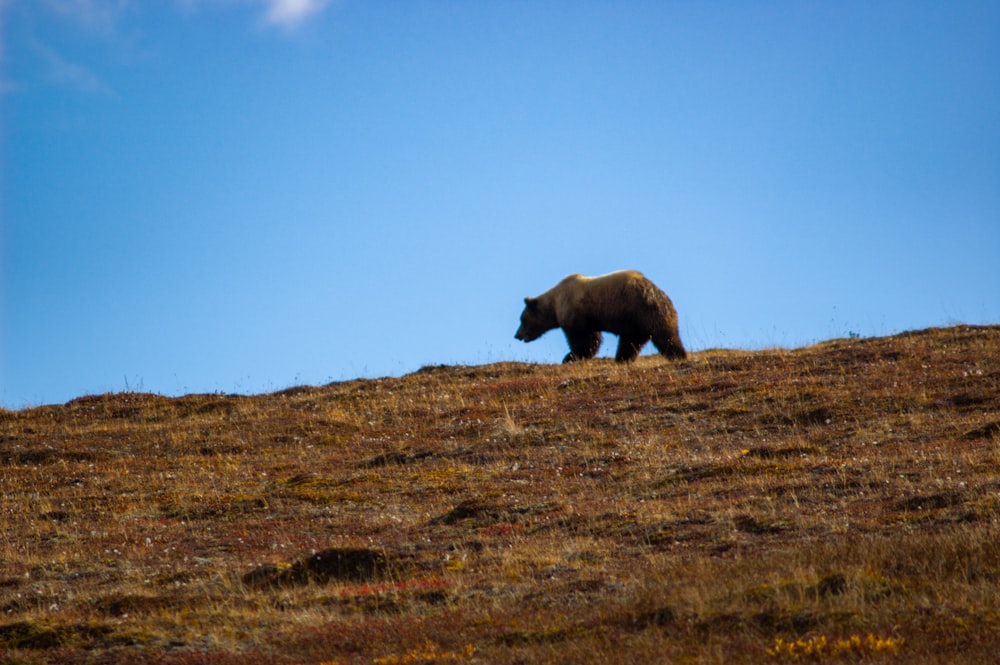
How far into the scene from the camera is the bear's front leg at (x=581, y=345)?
32625 mm

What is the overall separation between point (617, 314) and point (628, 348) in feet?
3.20

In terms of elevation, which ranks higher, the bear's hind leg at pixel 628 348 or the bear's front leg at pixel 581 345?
the bear's front leg at pixel 581 345

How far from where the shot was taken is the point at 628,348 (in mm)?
30406

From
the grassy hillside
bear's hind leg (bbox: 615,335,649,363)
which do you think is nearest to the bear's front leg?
bear's hind leg (bbox: 615,335,649,363)

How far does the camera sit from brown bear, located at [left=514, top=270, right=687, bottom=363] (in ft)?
96.0

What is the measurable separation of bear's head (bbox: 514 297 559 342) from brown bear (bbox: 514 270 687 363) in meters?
1.42

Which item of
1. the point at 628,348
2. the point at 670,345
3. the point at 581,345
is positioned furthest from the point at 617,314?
the point at 581,345

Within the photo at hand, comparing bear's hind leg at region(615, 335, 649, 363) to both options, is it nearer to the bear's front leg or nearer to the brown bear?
the brown bear

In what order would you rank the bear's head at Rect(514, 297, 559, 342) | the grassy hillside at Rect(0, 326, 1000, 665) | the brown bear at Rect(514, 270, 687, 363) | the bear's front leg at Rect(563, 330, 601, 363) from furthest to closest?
the bear's head at Rect(514, 297, 559, 342)
the bear's front leg at Rect(563, 330, 601, 363)
the brown bear at Rect(514, 270, 687, 363)
the grassy hillside at Rect(0, 326, 1000, 665)

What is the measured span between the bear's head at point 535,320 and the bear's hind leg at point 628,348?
4971 mm

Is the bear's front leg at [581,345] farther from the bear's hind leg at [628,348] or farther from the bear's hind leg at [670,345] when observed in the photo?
the bear's hind leg at [670,345]

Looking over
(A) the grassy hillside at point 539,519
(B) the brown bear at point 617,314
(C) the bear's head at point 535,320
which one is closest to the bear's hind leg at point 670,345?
(B) the brown bear at point 617,314

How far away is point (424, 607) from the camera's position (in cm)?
1054

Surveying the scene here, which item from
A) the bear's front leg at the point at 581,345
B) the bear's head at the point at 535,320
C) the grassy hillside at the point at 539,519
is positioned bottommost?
the grassy hillside at the point at 539,519
